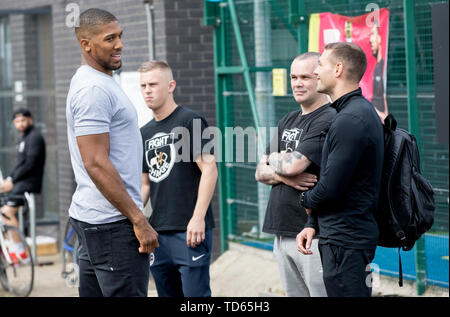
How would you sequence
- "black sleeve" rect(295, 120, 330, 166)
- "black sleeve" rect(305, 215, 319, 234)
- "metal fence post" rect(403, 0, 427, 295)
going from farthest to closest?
"metal fence post" rect(403, 0, 427, 295)
"black sleeve" rect(295, 120, 330, 166)
"black sleeve" rect(305, 215, 319, 234)

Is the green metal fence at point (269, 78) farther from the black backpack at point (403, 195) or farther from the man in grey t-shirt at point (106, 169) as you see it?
the man in grey t-shirt at point (106, 169)

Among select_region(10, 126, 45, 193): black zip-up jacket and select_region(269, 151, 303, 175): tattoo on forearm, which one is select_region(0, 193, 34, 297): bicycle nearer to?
select_region(10, 126, 45, 193): black zip-up jacket

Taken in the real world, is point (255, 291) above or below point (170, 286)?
below

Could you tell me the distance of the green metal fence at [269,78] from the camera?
23.2 feet

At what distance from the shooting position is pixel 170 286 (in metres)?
5.98

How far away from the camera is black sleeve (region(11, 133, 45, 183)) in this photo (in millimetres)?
10797

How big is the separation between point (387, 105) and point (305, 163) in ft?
8.15

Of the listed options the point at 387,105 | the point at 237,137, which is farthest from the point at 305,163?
the point at 237,137

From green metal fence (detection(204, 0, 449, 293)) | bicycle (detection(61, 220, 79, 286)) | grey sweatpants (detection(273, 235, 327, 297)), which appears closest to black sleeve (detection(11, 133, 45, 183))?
bicycle (detection(61, 220, 79, 286))

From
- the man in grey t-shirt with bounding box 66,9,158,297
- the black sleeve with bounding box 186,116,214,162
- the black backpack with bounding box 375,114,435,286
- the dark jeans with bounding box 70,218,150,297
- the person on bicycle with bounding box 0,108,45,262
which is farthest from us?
the person on bicycle with bounding box 0,108,45,262

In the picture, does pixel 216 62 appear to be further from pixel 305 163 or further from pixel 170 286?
pixel 305 163

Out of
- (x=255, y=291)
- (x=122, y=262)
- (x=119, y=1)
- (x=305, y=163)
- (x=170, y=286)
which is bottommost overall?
(x=255, y=291)

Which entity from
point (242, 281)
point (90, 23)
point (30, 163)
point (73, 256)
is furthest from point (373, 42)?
point (30, 163)

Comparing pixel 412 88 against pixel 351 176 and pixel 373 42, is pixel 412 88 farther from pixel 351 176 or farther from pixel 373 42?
pixel 351 176
